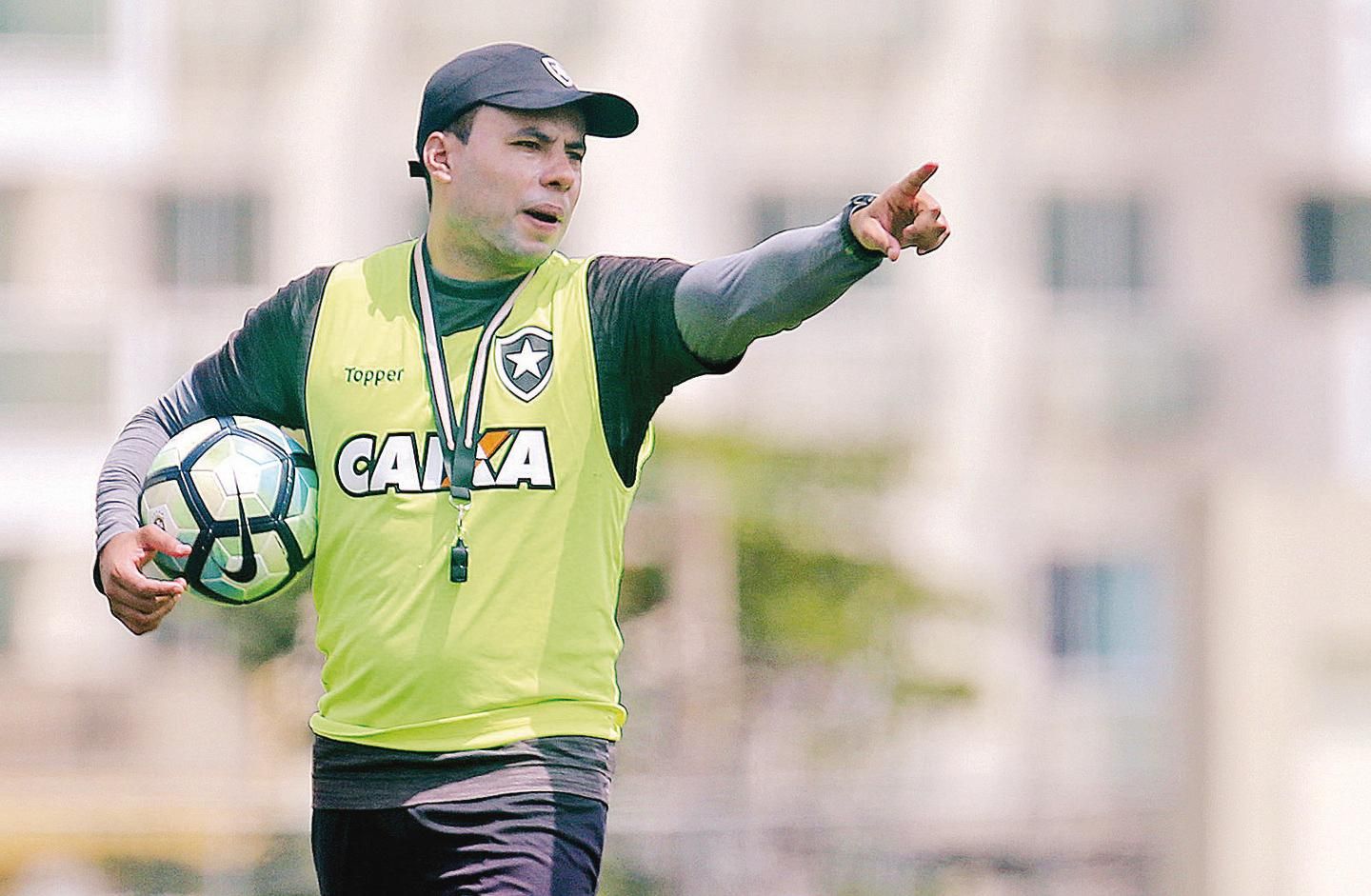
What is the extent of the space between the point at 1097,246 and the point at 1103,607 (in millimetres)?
3440

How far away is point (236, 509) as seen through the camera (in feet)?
16.6

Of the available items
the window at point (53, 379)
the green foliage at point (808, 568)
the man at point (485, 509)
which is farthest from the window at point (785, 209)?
the man at point (485, 509)

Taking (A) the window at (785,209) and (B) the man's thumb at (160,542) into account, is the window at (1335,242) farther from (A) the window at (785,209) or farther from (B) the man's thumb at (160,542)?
(B) the man's thumb at (160,542)

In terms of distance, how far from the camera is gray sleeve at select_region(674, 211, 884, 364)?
440 centimetres

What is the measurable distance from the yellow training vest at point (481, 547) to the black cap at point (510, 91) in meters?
0.35

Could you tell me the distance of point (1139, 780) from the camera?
22.2m

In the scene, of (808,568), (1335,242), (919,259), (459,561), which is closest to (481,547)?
(459,561)

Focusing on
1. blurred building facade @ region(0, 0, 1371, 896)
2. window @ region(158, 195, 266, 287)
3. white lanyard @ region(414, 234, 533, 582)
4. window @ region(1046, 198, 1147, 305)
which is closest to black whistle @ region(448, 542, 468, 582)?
white lanyard @ region(414, 234, 533, 582)

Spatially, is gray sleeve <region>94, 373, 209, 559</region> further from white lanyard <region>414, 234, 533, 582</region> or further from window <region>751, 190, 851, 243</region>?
window <region>751, 190, 851, 243</region>

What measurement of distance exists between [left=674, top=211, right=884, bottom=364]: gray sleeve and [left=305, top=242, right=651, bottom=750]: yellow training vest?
0.29 m

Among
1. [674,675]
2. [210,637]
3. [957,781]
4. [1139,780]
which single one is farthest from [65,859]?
[1139,780]

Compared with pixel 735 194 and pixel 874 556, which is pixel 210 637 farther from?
pixel 735 194

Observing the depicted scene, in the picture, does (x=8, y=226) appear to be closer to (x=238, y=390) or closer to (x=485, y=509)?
(x=238, y=390)

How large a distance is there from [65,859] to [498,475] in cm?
1510
